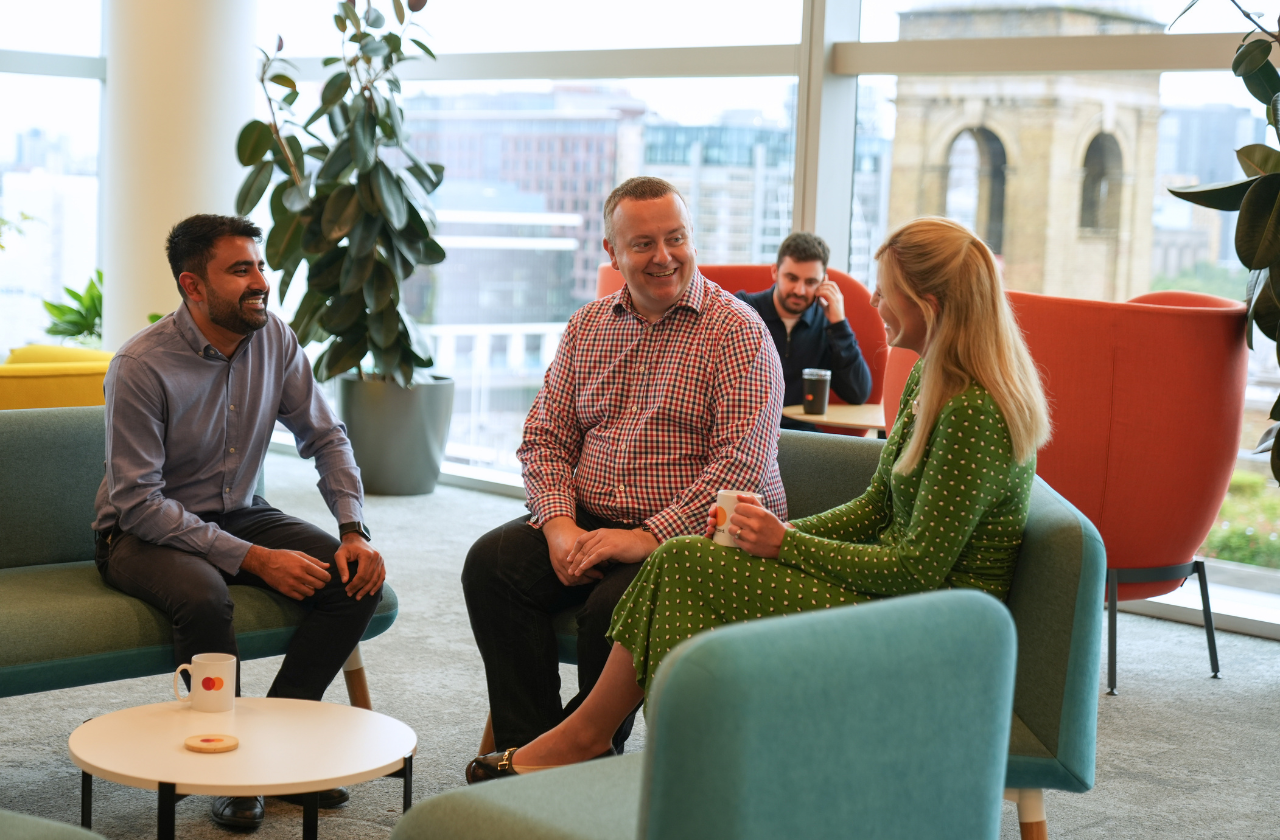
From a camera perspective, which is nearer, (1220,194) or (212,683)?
(212,683)

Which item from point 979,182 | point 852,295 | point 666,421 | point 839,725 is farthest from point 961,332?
point 979,182

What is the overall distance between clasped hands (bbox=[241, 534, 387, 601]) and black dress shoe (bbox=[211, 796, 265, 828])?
0.41m

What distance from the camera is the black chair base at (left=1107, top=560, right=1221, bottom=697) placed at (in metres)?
3.45

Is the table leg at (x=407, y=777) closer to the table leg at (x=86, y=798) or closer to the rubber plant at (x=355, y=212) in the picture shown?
the table leg at (x=86, y=798)

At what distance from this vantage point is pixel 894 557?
6.98 feet

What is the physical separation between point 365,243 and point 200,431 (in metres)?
2.71

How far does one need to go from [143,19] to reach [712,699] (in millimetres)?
6179

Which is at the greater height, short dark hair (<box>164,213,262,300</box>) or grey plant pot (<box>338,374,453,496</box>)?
short dark hair (<box>164,213,262,300</box>)

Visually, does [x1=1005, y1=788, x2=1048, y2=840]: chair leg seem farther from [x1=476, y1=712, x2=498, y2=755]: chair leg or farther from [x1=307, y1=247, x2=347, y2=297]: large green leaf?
[x1=307, y1=247, x2=347, y2=297]: large green leaf

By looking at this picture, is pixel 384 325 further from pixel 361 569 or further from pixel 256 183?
pixel 361 569

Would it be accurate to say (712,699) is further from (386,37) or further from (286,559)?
(386,37)

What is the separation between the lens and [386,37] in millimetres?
5473

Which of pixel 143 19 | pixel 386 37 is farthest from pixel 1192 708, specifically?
pixel 143 19

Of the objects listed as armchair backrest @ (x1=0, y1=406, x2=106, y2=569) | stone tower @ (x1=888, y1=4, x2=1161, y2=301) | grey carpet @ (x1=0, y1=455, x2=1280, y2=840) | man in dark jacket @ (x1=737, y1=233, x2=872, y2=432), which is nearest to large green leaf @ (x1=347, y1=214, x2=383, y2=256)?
grey carpet @ (x1=0, y1=455, x2=1280, y2=840)
